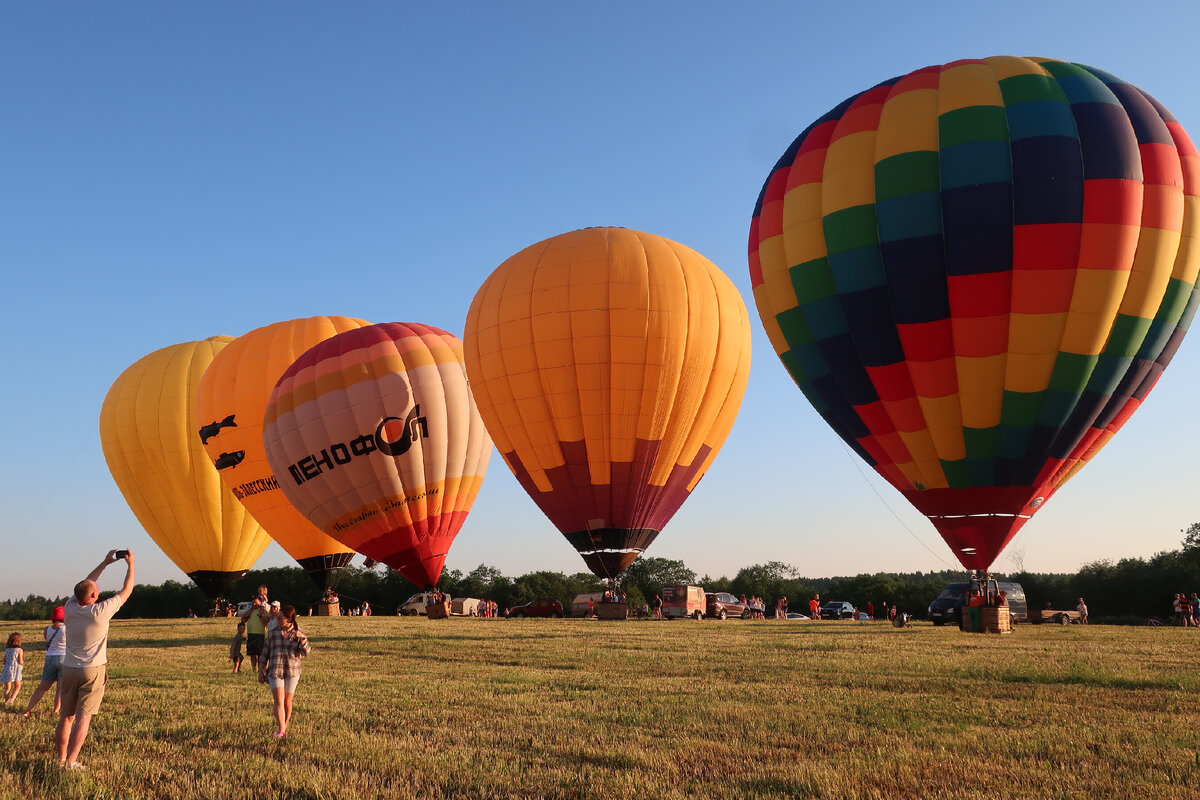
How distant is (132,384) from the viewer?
3728cm

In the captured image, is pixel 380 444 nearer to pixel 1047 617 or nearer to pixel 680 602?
pixel 680 602

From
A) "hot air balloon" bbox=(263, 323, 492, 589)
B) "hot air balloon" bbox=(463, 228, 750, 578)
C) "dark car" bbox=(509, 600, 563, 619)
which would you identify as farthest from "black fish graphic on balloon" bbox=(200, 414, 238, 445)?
"dark car" bbox=(509, 600, 563, 619)

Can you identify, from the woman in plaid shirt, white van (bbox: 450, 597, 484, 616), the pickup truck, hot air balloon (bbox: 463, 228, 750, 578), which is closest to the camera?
the woman in plaid shirt

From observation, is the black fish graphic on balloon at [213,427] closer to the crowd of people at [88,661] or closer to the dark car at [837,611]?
the crowd of people at [88,661]

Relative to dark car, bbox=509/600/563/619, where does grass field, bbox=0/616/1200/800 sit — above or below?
above

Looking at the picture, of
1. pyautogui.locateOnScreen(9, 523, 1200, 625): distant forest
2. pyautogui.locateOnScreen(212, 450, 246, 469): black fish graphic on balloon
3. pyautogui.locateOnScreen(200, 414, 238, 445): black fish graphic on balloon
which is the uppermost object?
pyautogui.locateOnScreen(200, 414, 238, 445): black fish graphic on balloon

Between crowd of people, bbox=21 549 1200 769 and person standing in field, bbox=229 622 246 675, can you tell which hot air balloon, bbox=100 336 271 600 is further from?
crowd of people, bbox=21 549 1200 769

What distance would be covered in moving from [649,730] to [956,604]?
23.0 metres

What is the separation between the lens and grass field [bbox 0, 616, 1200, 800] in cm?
596

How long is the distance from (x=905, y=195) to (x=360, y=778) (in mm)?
15796

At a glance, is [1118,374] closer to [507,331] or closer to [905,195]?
[905,195]

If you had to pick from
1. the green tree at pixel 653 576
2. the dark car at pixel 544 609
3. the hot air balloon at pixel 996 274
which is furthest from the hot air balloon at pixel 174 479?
the green tree at pixel 653 576

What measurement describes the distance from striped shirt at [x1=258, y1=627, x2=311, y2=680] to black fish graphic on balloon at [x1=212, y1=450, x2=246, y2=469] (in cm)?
2568

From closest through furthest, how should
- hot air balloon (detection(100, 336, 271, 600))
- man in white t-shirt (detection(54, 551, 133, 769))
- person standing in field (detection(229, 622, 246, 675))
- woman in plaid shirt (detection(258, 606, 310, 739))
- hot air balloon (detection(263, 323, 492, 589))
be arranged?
man in white t-shirt (detection(54, 551, 133, 769))
woman in plaid shirt (detection(258, 606, 310, 739))
person standing in field (detection(229, 622, 246, 675))
hot air balloon (detection(263, 323, 492, 589))
hot air balloon (detection(100, 336, 271, 600))
